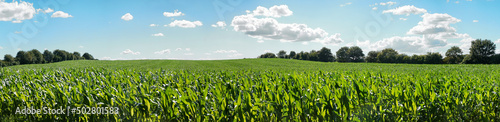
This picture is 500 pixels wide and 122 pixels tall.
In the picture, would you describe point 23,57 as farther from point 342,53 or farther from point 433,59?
point 433,59

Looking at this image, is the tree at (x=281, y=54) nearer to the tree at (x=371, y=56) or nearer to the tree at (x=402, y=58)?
the tree at (x=371, y=56)

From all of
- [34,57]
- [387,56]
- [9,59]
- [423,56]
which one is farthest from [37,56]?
[423,56]

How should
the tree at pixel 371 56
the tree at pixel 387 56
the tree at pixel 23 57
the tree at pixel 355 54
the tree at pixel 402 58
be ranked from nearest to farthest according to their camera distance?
1. the tree at pixel 23 57
2. the tree at pixel 402 58
3. the tree at pixel 387 56
4. the tree at pixel 371 56
5. the tree at pixel 355 54

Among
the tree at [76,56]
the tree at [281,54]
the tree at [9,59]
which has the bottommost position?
the tree at [9,59]

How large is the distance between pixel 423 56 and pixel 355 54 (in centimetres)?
3096

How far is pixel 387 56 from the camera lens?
108 m

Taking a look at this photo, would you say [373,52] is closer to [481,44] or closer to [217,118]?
[481,44]

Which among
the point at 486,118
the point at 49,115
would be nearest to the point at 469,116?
the point at 486,118

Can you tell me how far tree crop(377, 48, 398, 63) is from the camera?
348ft

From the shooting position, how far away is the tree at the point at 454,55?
9281 centimetres

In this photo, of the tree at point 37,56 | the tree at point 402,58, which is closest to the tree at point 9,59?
the tree at point 37,56

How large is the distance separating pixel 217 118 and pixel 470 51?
11201 centimetres

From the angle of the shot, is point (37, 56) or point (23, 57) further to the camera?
point (37, 56)

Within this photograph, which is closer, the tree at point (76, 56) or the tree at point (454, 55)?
the tree at point (454, 55)
